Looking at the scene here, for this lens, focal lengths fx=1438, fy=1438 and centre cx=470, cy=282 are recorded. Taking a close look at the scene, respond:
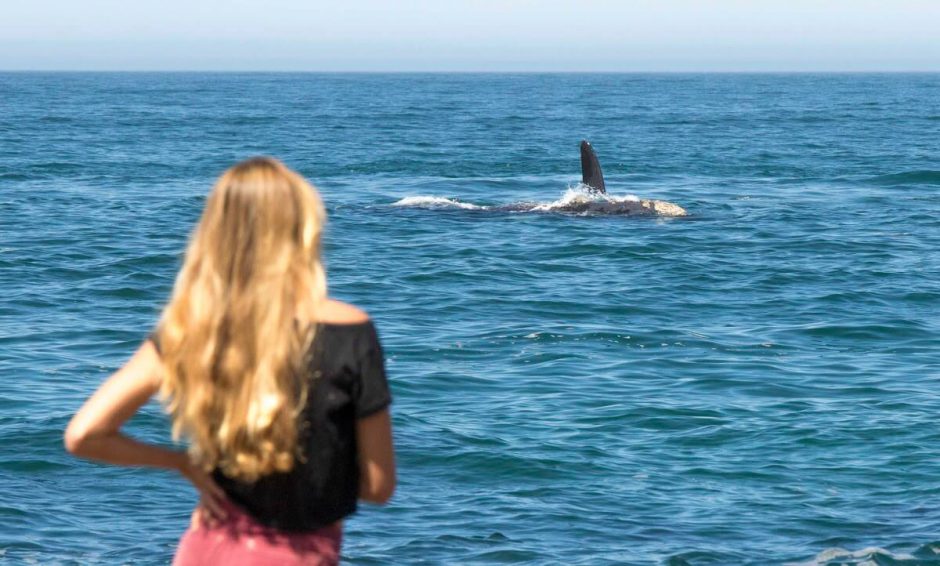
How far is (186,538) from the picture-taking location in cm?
387

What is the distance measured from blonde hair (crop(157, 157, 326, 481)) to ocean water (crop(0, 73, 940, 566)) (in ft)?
20.9

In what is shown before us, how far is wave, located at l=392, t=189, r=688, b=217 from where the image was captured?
99.4ft

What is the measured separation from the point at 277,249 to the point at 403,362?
12359 mm

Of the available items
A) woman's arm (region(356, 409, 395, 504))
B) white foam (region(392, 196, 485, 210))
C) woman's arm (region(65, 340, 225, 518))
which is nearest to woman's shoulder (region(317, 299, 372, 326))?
woman's arm (region(356, 409, 395, 504))

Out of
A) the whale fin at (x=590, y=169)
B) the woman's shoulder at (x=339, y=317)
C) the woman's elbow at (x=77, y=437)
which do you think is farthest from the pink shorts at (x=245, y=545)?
the whale fin at (x=590, y=169)

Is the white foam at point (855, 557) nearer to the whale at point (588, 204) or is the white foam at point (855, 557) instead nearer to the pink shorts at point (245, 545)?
the pink shorts at point (245, 545)

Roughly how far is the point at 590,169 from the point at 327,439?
2738 centimetres

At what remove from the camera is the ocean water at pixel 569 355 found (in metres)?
10.6

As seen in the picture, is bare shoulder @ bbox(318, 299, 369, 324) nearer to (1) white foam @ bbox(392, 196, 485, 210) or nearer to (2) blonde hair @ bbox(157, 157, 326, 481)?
(2) blonde hair @ bbox(157, 157, 326, 481)

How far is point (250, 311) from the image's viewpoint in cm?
363

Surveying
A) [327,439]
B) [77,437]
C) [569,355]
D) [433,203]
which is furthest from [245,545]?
[433,203]

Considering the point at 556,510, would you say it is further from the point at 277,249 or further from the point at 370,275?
the point at 370,275

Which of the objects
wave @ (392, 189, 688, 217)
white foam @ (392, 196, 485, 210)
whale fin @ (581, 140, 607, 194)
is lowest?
white foam @ (392, 196, 485, 210)

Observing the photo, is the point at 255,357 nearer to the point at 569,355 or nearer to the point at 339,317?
the point at 339,317
